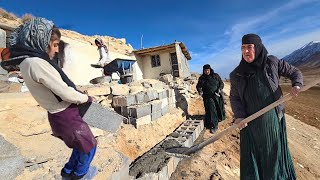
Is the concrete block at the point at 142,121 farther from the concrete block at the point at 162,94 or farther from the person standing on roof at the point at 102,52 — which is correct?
the person standing on roof at the point at 102,52

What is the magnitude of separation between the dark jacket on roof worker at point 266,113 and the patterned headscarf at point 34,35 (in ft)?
6.39

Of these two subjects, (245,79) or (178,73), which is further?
(178,73)

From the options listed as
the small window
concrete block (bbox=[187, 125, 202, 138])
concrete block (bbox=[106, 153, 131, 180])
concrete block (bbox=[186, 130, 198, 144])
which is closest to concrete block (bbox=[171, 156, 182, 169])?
concrete block (bbox=[106, 153, 131, 180])

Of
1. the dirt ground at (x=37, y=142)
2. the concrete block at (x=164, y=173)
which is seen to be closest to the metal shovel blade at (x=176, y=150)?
the concrete block at (x=164, y=173)

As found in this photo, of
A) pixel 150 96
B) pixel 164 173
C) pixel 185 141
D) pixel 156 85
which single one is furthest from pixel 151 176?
pixel 156 85

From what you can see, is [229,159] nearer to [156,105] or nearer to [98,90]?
[156,105]

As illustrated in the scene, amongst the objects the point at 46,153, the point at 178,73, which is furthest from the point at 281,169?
the point at 178,73

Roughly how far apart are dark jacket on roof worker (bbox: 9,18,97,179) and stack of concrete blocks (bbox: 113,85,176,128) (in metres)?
3.50

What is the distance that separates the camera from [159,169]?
3633mm

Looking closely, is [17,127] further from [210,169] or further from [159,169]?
[210,169]

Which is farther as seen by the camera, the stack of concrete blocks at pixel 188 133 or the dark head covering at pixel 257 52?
the stack of concrete blocks at pixel 188 133

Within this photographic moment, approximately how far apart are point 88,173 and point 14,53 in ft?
3.61

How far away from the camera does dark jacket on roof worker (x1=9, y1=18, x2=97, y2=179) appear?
180 cm

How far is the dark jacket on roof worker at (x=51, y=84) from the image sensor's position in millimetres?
1799
